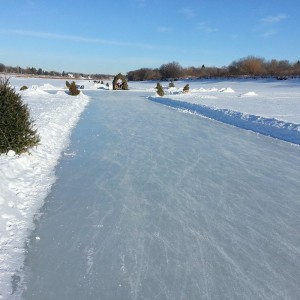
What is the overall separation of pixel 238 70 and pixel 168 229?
4193 inches

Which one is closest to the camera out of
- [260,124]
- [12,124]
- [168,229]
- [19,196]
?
[168,229]

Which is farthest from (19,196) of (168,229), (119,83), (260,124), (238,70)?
(238,70)

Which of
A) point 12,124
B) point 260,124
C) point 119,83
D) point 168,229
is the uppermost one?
point 12,124

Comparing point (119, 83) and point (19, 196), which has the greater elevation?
point (19, 196)

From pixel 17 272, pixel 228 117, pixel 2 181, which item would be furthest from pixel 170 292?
pixel 228 117

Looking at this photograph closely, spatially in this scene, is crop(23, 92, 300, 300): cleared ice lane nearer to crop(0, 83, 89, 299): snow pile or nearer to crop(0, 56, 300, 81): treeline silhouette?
crop(0, 83, 89, 299): snow pile

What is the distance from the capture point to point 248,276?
368 centimetres

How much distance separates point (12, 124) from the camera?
7703mm

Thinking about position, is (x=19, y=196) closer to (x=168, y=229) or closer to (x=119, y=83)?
(x=168, y=229)

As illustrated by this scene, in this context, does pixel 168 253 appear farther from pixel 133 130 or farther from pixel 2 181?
pixel 133 130

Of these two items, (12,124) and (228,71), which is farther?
(228,71)

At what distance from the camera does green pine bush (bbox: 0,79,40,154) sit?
25.2 feet

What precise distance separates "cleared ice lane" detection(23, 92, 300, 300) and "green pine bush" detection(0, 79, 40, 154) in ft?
3.31

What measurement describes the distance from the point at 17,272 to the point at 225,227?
2696 mm
